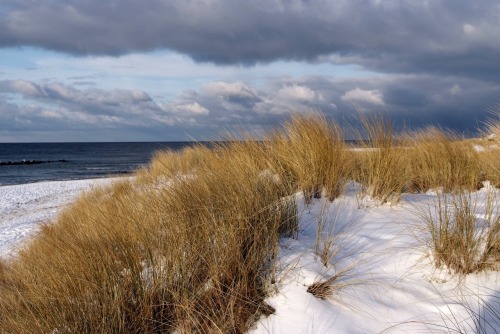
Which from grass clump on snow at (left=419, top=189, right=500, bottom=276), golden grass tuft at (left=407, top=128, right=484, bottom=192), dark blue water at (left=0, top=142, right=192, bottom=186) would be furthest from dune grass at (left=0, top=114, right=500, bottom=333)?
dark blue water at (left=0, top=142, right=192, bottom=186)

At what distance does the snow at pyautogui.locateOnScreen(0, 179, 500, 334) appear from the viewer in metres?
2.22

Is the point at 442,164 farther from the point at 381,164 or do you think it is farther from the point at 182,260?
the point at 182,260

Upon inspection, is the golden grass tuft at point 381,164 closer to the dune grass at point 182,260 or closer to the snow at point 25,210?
the dune grass at point 182,260

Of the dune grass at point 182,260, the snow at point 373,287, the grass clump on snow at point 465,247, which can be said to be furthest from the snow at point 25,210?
the grass clump on snow at point 465,247

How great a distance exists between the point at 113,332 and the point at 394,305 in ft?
5.31

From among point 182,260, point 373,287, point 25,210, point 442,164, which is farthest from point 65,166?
point 373,287

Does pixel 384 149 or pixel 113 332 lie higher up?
pixel 384 149

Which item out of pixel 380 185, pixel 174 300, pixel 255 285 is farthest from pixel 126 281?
pixel 380 185

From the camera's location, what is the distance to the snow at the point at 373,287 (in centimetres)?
222

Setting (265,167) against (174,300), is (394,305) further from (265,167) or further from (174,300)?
(265,167)

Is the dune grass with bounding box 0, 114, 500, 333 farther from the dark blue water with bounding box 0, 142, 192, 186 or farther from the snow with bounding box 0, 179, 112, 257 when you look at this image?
the dark blue water with bounding box 0, 142, 192, 186

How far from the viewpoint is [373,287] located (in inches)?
101

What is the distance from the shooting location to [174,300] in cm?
245

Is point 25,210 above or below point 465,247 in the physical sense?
below
